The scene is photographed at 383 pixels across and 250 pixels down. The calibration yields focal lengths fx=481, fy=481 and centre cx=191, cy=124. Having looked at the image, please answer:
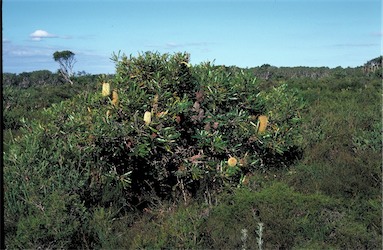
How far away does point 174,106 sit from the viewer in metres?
5.24

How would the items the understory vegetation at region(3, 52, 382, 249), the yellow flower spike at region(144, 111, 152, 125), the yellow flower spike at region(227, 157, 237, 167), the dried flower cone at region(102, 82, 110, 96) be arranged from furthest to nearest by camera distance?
the yellow flower spike at region(227, 157, 237, 167), the dried flower cone at region(102, 82, 110, 96), the yellow flower spike at region(144, 111, 152, 125), the understory vegetation at region(3, 52, 382, 249)

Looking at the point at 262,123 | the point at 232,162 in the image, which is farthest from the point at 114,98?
the point at 262,123

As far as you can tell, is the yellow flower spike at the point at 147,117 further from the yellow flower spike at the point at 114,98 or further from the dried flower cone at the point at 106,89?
the dried flower cone at the point at 106,89

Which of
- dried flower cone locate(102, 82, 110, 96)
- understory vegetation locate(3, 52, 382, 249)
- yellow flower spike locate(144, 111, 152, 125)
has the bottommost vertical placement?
understory vegetation locate(3, 52, 382, 249)

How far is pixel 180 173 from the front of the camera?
5.34 m

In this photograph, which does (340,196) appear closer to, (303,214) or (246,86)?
(303,214)

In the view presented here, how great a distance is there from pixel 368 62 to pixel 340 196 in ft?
202

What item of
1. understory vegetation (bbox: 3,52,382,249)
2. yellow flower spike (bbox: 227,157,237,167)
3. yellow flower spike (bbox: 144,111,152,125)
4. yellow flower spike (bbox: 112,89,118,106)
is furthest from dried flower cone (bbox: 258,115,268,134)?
yellow flower spike (bbox: 112,89,118,106)

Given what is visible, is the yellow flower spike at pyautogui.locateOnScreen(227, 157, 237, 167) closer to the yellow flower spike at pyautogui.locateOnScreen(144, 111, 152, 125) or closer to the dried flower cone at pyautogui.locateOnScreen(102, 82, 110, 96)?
the yellow flower spike at pyautogui.locateOnScreen(144, 111, 152, 125)

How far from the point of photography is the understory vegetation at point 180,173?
4.38 meters

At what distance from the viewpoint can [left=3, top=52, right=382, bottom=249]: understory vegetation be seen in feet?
14.4

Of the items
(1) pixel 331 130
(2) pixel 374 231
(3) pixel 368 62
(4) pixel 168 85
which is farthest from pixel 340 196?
(3) pixel 368 62

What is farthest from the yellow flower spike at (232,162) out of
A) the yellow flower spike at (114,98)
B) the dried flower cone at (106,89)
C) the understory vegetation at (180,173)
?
the dried flower cone at (106,89)

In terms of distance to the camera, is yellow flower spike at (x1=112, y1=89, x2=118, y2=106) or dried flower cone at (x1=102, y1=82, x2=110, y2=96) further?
dried flower cone at (x1=102, y1=82, x2=110, y2=96)
